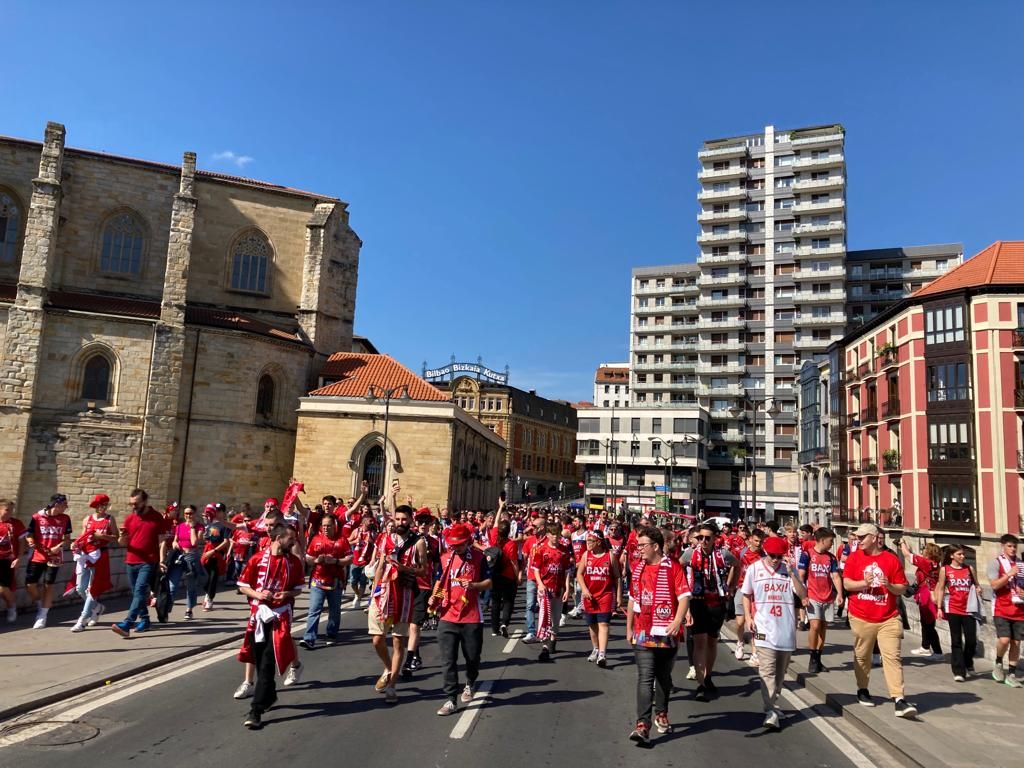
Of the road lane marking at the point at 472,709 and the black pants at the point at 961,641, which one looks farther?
the black pants at the point at 961,641

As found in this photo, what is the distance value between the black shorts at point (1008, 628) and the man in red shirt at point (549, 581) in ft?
18.3

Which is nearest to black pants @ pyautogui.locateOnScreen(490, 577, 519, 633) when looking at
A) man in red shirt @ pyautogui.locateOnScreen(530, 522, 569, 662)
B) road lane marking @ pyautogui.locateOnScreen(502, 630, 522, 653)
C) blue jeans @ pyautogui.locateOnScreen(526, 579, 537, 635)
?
road lane marking @ pyautogui.locateOnScreen(502, 630, 522, 653)

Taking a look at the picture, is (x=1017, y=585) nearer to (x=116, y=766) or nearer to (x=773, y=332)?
(x=116, y=766)

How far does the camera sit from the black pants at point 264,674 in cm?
632

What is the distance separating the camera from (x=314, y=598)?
33.3 feet

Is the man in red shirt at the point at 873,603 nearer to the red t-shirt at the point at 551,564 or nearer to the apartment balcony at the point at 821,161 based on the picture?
the red t-shirt at the point at 551,564

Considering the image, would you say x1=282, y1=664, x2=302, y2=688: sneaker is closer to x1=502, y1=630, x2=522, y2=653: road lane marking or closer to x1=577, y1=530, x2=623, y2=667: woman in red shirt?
x1=502, y1=630, x2=522, y2=653: road lane marking

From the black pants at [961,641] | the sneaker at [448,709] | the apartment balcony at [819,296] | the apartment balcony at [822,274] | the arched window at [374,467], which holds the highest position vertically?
the apartment balcony at [822,274]

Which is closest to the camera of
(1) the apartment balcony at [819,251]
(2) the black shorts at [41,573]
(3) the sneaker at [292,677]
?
(3) the sneaker at [292,677]

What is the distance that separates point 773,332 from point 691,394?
385 inches

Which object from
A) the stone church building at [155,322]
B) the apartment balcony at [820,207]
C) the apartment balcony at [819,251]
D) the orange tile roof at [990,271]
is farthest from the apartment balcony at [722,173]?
the stone church building at [155,322]

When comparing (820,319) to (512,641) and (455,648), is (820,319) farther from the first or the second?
(455,648)

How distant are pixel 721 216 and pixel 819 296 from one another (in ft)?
41.0

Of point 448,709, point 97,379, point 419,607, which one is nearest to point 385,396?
point 97,379
